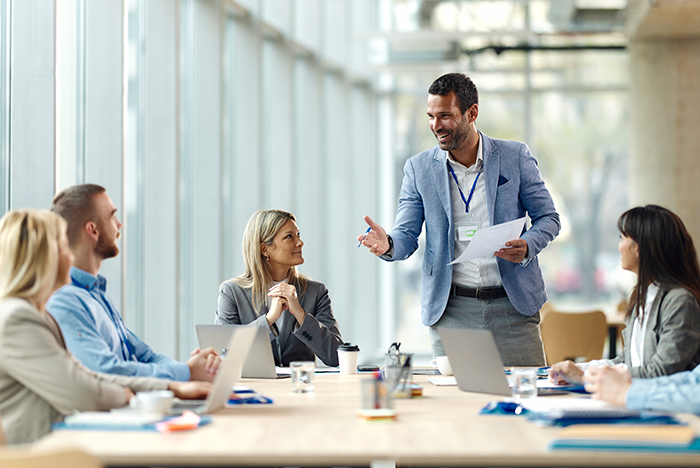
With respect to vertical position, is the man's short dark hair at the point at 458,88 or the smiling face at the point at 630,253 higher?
the man's short dark hair at the point at 458,88

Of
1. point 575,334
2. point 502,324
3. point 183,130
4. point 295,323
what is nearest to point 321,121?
point 183,130

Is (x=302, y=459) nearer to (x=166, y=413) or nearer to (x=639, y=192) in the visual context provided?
(x=166, y=413)

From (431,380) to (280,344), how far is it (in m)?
0.91

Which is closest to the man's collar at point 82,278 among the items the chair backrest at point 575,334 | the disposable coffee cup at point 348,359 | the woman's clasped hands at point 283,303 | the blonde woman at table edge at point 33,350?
the blonde woman at table edge at point 33,350

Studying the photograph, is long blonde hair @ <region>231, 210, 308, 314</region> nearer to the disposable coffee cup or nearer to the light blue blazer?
the light blue blazer

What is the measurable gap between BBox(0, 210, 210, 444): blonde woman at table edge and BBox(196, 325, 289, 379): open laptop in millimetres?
615

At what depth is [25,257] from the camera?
1786 mm

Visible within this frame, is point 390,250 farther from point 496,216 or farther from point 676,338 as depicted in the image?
point 676,338

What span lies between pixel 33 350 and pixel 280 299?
50.8 inches

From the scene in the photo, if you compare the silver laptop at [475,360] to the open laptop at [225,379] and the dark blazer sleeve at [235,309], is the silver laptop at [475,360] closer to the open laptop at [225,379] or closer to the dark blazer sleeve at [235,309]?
the open laptop at [225,379]

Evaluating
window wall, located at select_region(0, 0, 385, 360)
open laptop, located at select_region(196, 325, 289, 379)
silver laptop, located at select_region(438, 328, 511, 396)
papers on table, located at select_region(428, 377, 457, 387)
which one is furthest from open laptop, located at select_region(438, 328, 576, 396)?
window wall, located at select_region(0, 0, 385, 360)

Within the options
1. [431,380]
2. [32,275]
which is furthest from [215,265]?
[32,275]

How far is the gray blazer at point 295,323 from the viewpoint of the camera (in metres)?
2.99

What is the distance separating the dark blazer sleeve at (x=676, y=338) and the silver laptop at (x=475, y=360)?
45cm
